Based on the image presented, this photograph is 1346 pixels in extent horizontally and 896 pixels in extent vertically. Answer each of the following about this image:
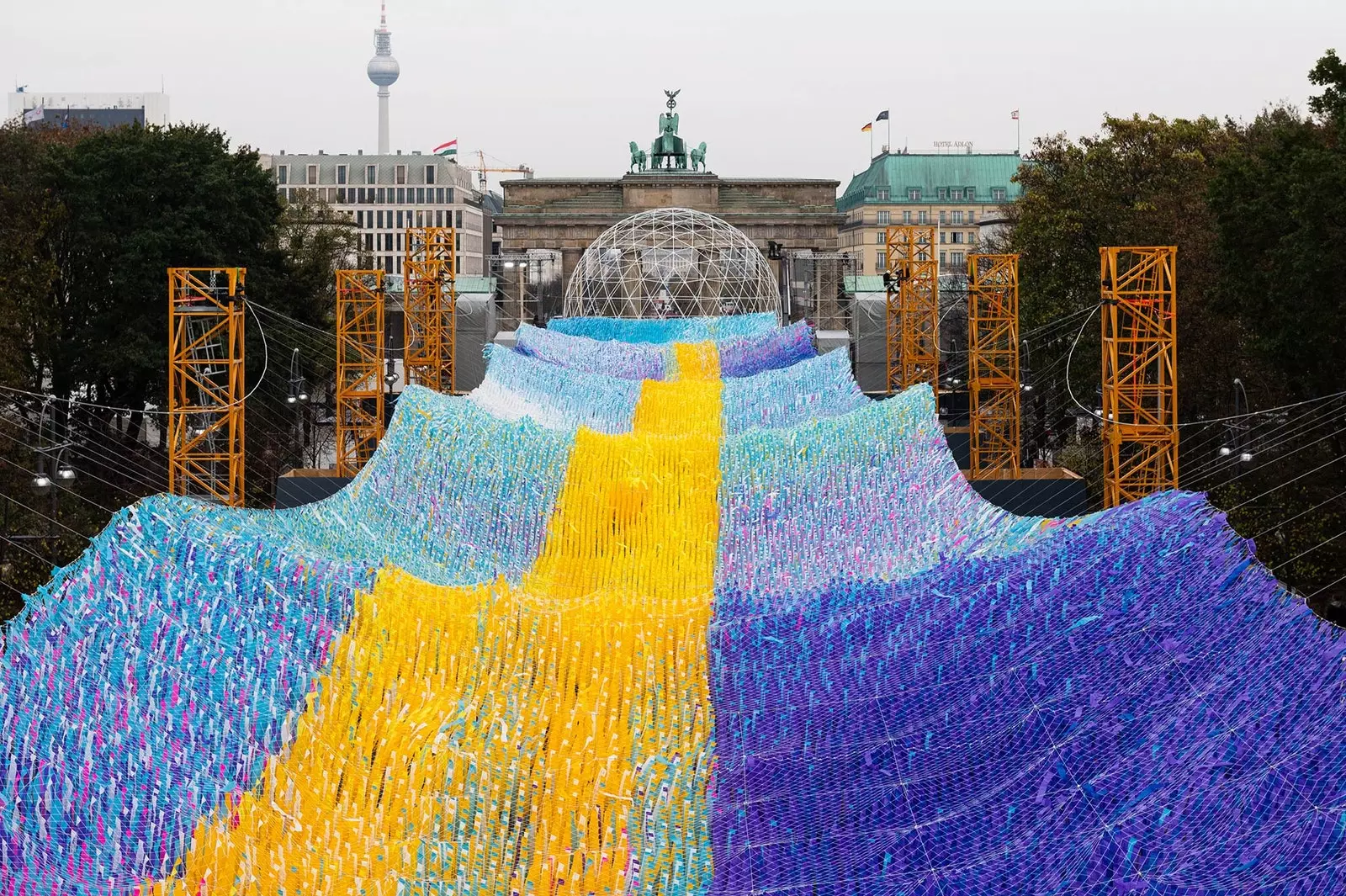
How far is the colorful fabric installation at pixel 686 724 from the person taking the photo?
11.9 m

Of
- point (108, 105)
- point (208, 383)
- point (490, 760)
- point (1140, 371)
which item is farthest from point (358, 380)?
point (108, 105)

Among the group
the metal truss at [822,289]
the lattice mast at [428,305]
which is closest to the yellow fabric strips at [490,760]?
the lattice mast at [428,305]

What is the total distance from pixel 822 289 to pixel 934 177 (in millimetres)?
51127

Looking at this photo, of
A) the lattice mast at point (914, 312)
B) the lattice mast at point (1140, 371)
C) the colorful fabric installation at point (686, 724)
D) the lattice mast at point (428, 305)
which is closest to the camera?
the colorful fabric installation at point (686, 724)

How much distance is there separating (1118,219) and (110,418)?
3235 cm

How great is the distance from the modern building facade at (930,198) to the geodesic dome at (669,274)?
63417 millimetres

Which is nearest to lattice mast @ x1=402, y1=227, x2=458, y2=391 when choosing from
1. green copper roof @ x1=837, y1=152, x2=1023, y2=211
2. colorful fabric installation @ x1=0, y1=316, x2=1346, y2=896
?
colorful fabric installation @ x1=0, y1=316, x2=1346, y2=896

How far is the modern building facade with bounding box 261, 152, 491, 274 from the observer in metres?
132

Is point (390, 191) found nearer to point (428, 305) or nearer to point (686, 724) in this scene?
point (428, 305)

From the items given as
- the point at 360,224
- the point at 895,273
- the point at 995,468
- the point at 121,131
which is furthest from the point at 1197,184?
the point at 360,224

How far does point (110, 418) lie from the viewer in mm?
47594

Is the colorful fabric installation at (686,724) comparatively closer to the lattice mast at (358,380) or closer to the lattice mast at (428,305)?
the lattice mast at (358,380)

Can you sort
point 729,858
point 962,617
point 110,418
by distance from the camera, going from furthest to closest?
point 110,418 → point 962,617 → point 729,858

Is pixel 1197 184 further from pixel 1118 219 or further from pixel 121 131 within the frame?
pixel 121 131
